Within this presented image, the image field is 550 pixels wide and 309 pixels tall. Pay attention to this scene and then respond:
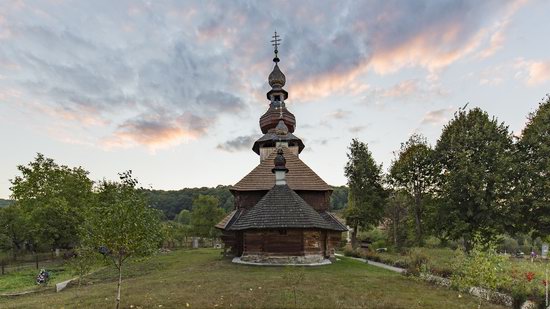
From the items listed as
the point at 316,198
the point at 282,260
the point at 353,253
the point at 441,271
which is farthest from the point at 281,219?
the point at 353,253

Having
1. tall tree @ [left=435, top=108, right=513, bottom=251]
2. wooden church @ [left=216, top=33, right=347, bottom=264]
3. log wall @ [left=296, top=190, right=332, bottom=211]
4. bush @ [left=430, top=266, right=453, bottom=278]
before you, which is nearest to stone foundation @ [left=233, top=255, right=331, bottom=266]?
wooden church @ [left=216, top=33, right=347, bottom=264]

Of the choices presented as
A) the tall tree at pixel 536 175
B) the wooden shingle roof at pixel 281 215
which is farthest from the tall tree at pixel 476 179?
the wooden shingle roof at pixel 281 215

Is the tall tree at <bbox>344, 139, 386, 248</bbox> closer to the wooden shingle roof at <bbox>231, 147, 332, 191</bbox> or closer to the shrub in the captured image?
the wooden shingle roof at <bbox>231, 147, 332, 191</bbox>

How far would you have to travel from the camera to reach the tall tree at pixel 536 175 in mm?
25844

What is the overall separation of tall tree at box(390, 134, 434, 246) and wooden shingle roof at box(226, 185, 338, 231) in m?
16.6

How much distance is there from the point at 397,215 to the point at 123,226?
38.2 metres

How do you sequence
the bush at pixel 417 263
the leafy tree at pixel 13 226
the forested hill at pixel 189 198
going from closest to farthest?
the bush at pixel 417 263, the leafy tree at pixel 13 226, the forested hill at pixel 189 198

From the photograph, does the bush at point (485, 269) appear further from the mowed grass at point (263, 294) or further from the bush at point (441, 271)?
the bush at point (441, 271)

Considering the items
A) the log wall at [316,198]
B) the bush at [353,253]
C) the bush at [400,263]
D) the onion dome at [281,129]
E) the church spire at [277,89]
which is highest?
the church spire at [277,89]

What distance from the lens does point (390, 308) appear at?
11633mm

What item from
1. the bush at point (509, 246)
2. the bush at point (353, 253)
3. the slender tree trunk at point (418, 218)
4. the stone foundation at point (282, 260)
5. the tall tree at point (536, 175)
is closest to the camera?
the stone foundation at point (282, 260)

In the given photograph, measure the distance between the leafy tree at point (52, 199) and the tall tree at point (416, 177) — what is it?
3414 centimetres

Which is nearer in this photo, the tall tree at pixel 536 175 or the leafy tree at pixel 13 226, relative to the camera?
the tall tree at pixel 536 175

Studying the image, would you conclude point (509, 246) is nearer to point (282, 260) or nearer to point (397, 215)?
point (397, 215)
